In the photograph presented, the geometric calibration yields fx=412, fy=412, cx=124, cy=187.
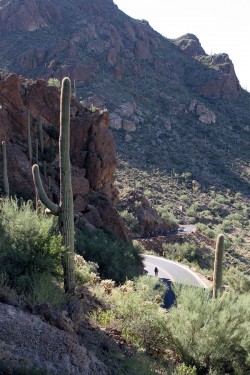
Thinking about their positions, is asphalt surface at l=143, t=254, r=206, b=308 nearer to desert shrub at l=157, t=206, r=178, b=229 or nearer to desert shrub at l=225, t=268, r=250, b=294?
A: desert shrub at l=225, t=268, r=250, b=294

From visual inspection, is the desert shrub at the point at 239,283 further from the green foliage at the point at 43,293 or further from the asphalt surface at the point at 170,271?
the green foliage at the point at 43,293

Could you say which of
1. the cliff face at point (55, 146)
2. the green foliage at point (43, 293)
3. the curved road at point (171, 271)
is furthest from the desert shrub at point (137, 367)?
the curved road at point (171, 271)

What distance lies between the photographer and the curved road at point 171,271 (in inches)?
915

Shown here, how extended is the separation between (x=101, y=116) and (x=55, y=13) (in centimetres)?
7476

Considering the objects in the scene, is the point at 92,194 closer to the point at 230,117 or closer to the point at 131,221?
the point at 131,221

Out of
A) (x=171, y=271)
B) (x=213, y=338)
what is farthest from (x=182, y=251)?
(x=213, y=338)

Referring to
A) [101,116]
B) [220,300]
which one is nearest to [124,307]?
[220,300]

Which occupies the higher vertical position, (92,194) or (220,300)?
(220,300)

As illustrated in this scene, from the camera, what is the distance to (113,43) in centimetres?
8562

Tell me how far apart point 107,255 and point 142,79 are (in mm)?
65773

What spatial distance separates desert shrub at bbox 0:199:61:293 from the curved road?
1387cm

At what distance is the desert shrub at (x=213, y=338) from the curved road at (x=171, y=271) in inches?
537

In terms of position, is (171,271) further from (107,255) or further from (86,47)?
(86,47)

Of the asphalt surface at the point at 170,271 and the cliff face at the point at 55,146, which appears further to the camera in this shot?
the asphalt surface at the point at 170,271
